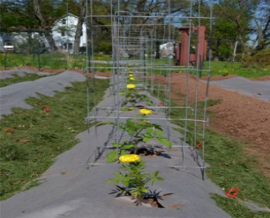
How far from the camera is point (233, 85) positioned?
640 inches

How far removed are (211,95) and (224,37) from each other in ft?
143

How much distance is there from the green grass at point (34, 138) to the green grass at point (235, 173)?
7.75 ft

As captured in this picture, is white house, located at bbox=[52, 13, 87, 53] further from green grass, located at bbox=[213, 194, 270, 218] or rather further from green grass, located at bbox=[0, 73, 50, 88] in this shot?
green grass, located at bbox=[213, 194, 270, 218]

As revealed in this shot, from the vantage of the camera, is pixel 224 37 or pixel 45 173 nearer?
pixel 45 173

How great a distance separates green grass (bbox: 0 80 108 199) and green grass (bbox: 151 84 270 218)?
2361 mm


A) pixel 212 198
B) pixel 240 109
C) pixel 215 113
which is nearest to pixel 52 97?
pixel 215 113

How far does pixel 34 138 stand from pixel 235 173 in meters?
3.70

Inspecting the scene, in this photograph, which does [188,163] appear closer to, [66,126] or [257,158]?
[257,158]

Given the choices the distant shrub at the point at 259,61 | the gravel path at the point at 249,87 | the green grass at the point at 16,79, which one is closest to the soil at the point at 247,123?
the gravel path at the point at 249,87

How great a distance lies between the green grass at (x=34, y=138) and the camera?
15.5 feet

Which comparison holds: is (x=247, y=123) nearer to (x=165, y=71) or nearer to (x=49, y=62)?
(x=165, y=71)

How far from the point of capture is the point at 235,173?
16.1 feet

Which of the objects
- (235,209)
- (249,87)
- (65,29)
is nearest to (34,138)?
(235,209)

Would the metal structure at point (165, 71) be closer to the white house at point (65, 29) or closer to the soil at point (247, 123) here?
the soil at point (247, 123)
